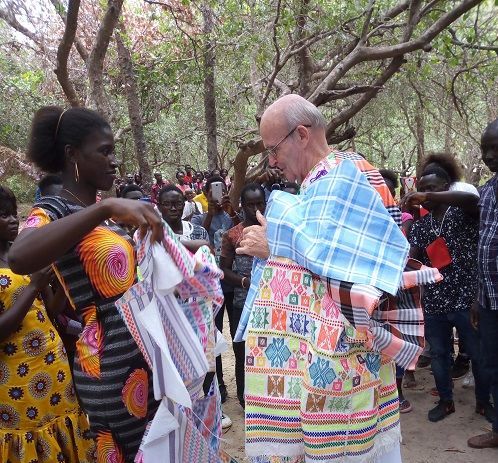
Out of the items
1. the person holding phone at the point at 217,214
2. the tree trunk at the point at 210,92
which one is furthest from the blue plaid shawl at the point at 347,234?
the tree trunk at the point at 210,92

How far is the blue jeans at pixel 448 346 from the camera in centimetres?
378

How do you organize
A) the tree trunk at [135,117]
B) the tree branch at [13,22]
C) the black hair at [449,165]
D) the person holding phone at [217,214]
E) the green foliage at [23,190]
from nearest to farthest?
1. the black hair at [449,165]
2. the tree branch at [13,22]
3. the person holding phone at [217,214]
4. the tree trunk at [135,117]
5. the green foliage at [23,190]

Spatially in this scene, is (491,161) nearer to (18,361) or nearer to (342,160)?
(342,160)

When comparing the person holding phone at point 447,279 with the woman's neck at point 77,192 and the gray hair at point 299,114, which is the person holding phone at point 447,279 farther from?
the woman's neck at point 77,192

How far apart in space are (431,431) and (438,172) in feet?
6.42

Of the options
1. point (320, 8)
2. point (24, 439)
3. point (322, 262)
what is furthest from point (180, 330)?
point (320, 8)

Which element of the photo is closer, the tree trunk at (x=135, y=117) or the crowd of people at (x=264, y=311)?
the crowd of people at (x=264, y=311)

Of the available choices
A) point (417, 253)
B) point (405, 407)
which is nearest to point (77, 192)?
point (417, 253)

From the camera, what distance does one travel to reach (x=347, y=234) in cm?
174

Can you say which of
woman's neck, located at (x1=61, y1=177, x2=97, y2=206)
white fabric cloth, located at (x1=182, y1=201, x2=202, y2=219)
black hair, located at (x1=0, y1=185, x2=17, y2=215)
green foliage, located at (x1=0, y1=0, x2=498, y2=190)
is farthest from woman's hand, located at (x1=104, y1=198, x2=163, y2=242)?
white fabric cloth, located at (x1=182, y1=201, x2=202, y2=219)

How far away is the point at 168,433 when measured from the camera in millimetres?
1754

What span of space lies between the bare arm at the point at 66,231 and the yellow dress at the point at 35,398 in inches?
31.4

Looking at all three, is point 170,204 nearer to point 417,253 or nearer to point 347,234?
point 417,253

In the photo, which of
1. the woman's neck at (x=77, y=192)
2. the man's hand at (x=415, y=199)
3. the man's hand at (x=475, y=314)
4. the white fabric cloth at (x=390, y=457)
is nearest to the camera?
the woman's neck at (x=77, y=192)
